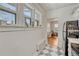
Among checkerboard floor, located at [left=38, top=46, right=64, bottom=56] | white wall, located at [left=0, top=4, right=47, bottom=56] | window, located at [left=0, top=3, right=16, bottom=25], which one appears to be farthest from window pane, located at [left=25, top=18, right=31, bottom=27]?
checkerboard floor, located at [left=38, top=46, right=64, bottom=56]

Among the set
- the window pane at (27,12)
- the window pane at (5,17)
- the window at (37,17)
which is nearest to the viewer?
the window pane at (5,17)

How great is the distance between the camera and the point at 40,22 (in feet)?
6.89

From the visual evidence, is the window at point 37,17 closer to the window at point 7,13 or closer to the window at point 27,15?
the window at point 27,15

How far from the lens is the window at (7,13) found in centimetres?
124

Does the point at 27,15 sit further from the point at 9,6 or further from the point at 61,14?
the point at 61,14

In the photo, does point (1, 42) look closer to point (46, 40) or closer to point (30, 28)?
point (30, 28)

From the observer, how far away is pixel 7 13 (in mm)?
1374

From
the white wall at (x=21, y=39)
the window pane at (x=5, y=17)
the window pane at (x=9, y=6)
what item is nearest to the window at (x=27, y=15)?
the white wall at (x=21, y=39)

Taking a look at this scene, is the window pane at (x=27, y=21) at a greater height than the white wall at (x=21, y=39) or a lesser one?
greater

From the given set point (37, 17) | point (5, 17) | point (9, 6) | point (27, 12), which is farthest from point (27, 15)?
point (5, 17)

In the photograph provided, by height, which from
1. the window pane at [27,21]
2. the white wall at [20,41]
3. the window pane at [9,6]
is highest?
the window pane at [9,6]

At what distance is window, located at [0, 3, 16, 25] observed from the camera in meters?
1.24

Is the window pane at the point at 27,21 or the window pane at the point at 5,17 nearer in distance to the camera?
the window pane at the point at 5,17

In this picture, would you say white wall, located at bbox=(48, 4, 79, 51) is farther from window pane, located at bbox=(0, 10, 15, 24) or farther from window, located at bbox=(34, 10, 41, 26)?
window pane, located at bbox=(0, 10, 15, 24)
